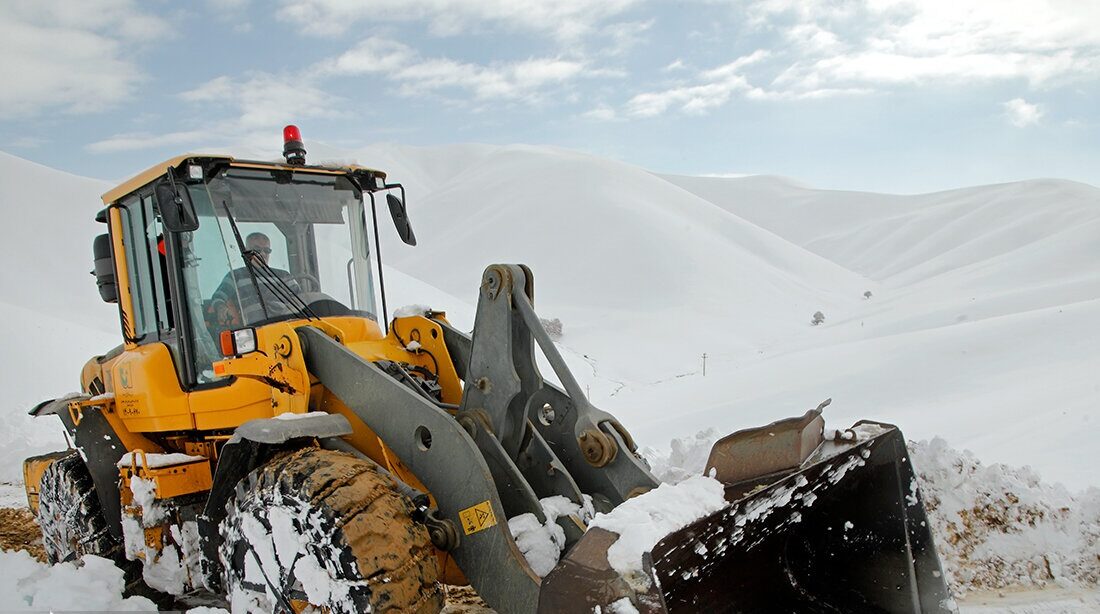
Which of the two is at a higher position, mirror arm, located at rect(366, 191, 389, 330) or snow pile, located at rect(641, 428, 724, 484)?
mirror arm, located at rect(366, 191, 389, 330)

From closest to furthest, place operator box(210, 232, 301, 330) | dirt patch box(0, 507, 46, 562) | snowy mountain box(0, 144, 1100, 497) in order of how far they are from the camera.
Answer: operator box(210, 232, 301, 330) < dirt patch box(0, 507, 46, 562) < snowy mountain box(0, 144, 1100, 497)

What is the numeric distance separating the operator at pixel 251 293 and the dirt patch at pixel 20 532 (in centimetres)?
311

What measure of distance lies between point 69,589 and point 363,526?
7.75ft

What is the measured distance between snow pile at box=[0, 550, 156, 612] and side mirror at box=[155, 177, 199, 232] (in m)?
2.04

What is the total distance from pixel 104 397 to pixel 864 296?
1938 inches

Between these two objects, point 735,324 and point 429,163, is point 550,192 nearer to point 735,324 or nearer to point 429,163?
point 735,324

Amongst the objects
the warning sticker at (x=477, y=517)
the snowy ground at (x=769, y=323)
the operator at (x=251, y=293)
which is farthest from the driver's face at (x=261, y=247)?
the warning sticker at (x=477, y=517)

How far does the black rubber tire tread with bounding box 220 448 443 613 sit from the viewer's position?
292 centimetres

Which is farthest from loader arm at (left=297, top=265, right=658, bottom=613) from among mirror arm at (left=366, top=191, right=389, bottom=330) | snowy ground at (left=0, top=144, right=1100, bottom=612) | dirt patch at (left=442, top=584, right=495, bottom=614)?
snowy ground at (left=0, top=144, right=1100, bottom=612)

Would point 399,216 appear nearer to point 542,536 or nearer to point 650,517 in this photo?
point 542,536

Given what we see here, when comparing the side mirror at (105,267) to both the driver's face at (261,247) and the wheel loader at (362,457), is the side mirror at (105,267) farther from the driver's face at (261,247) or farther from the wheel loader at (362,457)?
the driver's face at (261,247)

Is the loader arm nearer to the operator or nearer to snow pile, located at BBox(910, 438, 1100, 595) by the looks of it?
the operator

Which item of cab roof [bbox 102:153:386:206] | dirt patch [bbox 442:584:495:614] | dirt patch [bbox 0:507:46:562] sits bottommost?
dirt patch [bbox 442:584:495:614]

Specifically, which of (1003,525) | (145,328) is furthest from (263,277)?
(1003,525)
